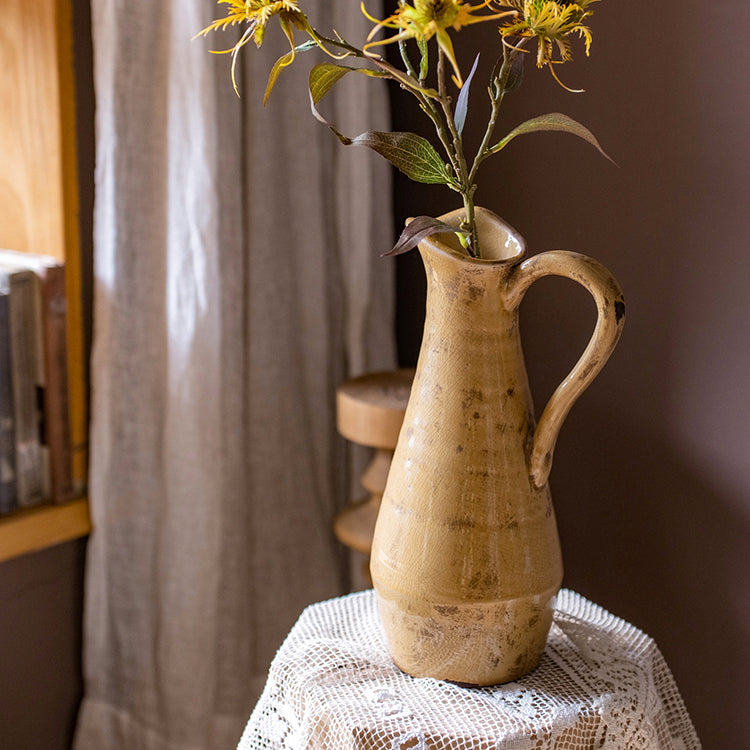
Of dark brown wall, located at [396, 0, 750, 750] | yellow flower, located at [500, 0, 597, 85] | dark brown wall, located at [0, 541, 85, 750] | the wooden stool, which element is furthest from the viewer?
dark brown wall, located at [0, 541, 85, 750]

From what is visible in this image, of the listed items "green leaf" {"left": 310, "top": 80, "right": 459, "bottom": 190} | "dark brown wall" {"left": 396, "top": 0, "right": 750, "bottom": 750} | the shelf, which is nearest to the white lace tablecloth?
"dark brown wall" {"left": 396, "top": 0, "right": 750, "bottom": 750}

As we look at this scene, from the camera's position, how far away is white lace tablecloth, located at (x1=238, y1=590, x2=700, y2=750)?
69 centimetres

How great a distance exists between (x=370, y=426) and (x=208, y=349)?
0.94 ft

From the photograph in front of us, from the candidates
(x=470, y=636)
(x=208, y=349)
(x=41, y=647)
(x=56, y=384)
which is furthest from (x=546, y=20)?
(x=41, y=647)

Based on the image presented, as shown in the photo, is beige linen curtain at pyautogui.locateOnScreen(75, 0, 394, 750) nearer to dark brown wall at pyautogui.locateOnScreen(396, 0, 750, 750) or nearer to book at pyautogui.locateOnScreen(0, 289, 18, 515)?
book at pyautogui.locateOnScreen(0, 289, 18, 515)

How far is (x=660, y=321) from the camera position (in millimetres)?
1110

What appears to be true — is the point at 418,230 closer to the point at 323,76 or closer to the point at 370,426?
the point at 323,76

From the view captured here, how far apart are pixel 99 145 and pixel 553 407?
0.84m

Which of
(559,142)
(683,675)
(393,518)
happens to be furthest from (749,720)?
(559,142)

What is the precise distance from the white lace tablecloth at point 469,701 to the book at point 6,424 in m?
0.63

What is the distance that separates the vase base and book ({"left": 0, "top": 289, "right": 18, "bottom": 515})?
2.48ft

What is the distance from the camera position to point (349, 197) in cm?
144

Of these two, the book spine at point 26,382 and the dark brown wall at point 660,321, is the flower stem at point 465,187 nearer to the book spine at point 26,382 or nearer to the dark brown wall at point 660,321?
the dark brown wall at point 660,321

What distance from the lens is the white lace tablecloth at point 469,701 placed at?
27.3 inches
